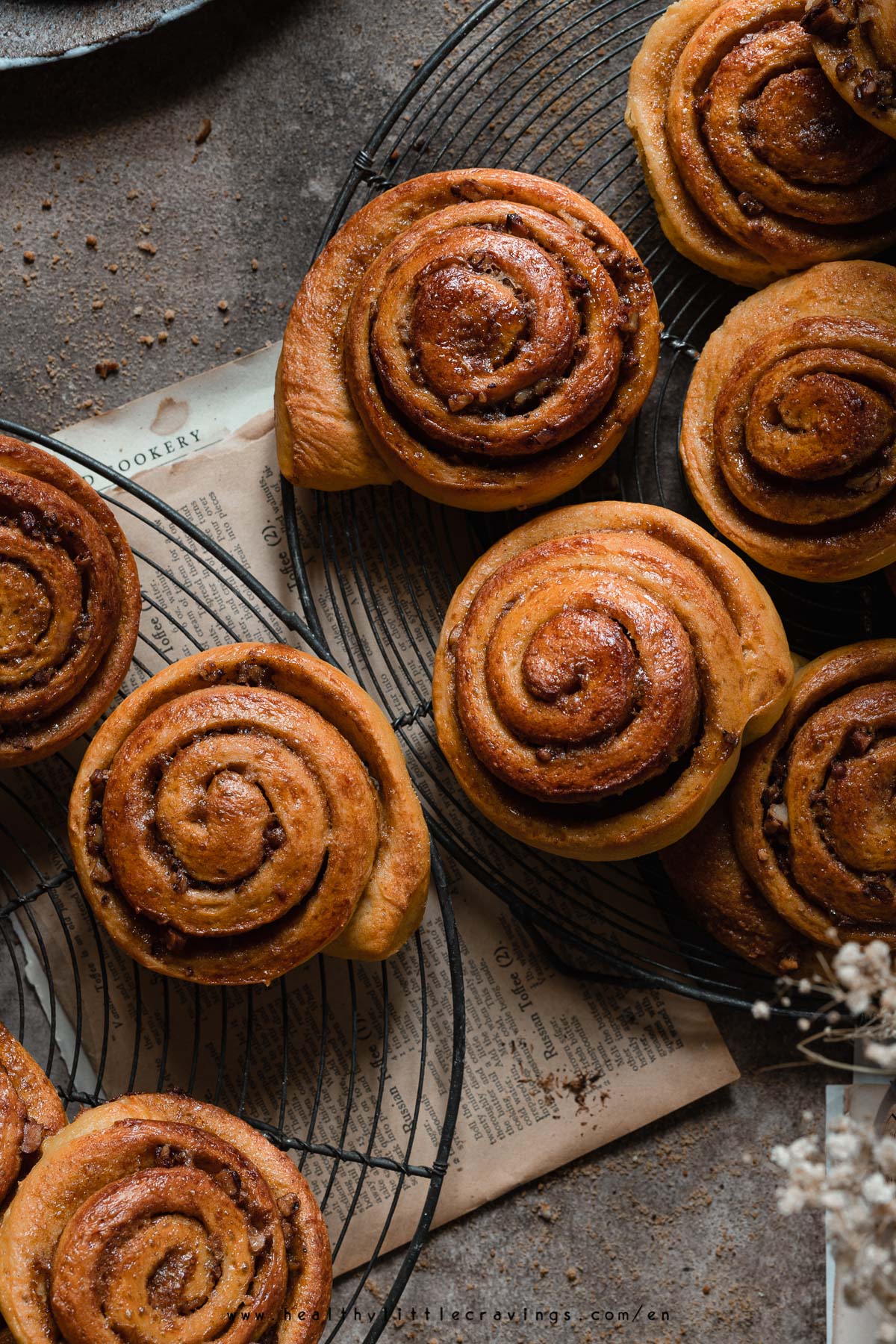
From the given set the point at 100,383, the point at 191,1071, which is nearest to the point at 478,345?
the point at 100,383

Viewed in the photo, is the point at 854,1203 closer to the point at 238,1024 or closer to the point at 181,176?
the point at 238,1024

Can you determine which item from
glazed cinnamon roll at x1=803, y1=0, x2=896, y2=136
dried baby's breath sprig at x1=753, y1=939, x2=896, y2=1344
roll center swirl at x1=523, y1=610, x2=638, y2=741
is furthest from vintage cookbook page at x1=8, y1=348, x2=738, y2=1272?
glazed cinnamon roll at x1=803, y1=0, x2=896, y2=136

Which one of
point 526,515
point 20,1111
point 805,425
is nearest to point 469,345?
point 526,515

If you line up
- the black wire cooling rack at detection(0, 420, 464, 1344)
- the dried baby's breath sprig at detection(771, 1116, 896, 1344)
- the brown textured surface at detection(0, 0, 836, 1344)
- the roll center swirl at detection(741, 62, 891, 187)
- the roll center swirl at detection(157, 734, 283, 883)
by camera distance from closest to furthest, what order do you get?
the dried baby's breath sprig at detection(771, 1116, 896, 1344) → the roll center swirl at detection(157, 734, 283, 883) → the roll center swirl at detection(741, 62, 891, 187) → the black wire cooling rack at detection(0, 420, 464, 1344) → the brown textured surface at detection(0, 0, 836, 1344)

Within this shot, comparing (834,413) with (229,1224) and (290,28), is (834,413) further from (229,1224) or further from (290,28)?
(229,1224)

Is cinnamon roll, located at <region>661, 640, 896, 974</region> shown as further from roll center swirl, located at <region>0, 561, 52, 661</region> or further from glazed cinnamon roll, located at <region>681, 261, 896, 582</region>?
roll center swirl, located at <region>0, 561, 52, 661</region>

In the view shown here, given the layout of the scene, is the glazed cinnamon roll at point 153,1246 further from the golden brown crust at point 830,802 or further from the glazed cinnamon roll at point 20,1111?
the golden brown crust at point 830,802
